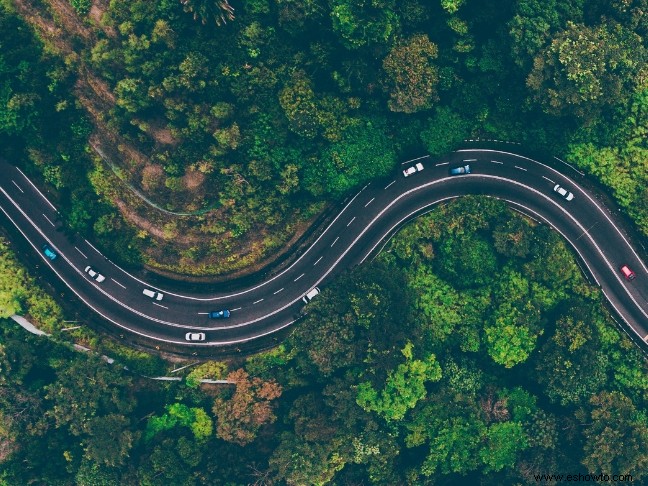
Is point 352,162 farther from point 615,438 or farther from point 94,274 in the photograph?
point 615,438

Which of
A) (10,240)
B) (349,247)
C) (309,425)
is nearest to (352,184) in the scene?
(349,247)

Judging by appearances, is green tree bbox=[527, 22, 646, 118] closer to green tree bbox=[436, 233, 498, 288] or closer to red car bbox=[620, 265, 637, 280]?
green tree bbox=[436, 233, 498, 288]

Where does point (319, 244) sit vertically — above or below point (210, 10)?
below

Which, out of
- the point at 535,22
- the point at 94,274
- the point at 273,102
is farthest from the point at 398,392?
the point at 535,22

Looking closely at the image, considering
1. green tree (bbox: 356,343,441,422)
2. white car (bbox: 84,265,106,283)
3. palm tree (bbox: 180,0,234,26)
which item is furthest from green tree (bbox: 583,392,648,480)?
white car (bbox: 84,265,106,283)

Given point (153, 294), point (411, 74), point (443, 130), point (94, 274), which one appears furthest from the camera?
point (153, 294)

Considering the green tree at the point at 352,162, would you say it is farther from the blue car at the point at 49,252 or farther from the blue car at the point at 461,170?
the blue car at the point at 49,252
